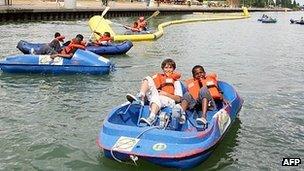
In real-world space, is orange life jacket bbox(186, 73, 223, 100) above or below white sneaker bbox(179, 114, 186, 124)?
above

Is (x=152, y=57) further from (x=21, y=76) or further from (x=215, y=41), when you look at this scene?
(x=215, y=41)

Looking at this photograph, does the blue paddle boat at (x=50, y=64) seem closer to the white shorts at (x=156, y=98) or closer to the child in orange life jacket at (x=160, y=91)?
the child in orange life jacket at (x=160, y=91)

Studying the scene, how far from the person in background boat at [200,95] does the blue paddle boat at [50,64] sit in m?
6.72

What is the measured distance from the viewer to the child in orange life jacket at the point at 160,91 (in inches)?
345

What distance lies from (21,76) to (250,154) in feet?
29.7

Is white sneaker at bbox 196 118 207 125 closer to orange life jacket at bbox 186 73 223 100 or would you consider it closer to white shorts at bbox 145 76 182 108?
white shorts at bbox 145 76 182 108

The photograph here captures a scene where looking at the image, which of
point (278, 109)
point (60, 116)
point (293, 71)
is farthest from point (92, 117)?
point (293, 71)

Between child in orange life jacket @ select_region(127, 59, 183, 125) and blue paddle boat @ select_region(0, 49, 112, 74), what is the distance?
262 inches

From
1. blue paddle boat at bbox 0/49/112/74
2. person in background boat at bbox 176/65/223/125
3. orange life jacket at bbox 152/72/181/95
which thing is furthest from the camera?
blue paddle boat at bbox 0/49/112/74

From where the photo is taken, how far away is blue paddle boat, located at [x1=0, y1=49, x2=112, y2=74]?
1564cm

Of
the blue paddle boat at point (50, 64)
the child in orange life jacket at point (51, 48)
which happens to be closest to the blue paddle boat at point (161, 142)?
the blue paddle boat at point (50, 64)

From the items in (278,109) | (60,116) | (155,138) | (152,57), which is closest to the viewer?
(155,138)

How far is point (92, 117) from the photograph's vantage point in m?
11.0

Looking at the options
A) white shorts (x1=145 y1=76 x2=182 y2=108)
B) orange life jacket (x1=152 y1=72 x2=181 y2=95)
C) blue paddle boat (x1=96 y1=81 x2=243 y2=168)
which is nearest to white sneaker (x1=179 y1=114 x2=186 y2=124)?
blue paddle boat (x1=96 y1=81 x2=243 y2=168)
